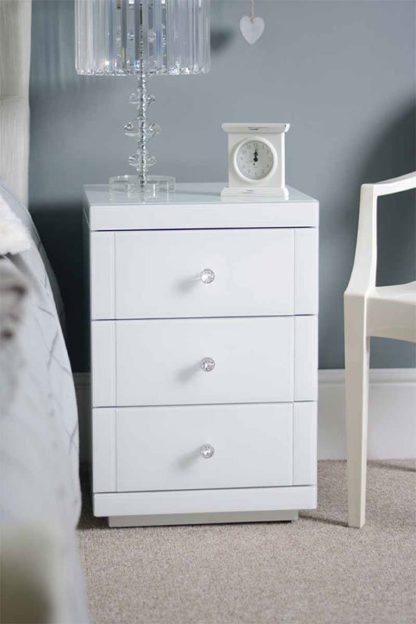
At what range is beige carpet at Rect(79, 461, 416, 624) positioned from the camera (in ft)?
6.06

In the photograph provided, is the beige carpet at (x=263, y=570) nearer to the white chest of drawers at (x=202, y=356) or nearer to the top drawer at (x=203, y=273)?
the white chest of drawers at (x=202, y=356)

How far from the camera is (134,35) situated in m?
2.28

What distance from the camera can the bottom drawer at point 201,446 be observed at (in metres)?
2.18

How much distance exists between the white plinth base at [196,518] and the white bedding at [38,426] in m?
0.55

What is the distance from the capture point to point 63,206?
2605 mm

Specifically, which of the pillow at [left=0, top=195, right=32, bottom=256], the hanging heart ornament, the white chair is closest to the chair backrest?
the white chair

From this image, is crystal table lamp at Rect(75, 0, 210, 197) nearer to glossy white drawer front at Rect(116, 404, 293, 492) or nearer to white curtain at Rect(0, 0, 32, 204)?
white curtain at Rect(0, 0, 32, 204)

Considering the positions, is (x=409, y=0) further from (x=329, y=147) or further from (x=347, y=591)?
(x=347, y=591)

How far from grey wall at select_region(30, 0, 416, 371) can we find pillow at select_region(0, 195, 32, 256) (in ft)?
2.37

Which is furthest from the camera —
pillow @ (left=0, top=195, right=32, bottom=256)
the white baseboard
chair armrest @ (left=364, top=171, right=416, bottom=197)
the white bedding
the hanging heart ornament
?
the white baseboard

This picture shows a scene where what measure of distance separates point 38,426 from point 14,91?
1.34 metres

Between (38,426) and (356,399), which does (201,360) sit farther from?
(38,426)

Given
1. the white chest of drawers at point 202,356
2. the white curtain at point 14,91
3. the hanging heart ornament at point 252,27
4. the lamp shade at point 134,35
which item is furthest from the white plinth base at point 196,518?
the hanging heart ornament at point 252,27

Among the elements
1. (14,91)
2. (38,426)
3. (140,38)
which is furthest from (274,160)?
(38,426)
